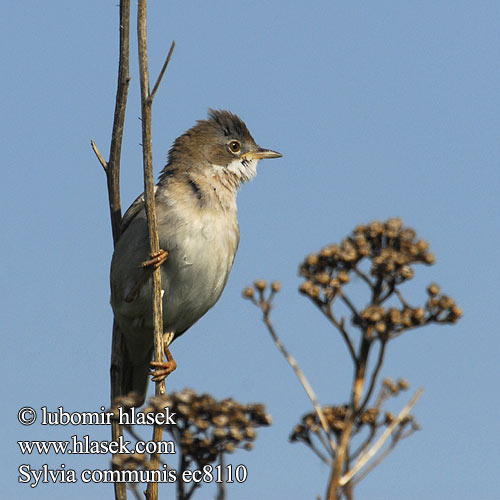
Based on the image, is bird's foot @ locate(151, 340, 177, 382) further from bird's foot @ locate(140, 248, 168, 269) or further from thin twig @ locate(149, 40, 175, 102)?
thin twig @ locate(149, 40, 175, 102)

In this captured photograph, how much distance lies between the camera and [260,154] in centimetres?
720

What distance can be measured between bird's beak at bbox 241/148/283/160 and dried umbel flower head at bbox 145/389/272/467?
4.12 metres

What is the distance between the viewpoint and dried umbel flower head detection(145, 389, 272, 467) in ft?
10.2

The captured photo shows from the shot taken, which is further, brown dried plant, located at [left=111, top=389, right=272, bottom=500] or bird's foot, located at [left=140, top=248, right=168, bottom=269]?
bird's foot, located at [left=140, top=248, right=168, bottom=269]

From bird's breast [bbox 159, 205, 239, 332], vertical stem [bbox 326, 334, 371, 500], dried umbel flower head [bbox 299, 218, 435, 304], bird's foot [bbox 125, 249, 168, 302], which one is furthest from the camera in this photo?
bird's breast [bbox 159, 205, 239, 332]

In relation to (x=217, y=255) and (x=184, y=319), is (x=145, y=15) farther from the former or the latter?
(x=184, y=319)

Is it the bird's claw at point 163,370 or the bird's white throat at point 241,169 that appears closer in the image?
the bird's claw at point 163,370

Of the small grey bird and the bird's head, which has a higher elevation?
the bird's head

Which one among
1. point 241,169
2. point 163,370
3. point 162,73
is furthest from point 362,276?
point 241,169

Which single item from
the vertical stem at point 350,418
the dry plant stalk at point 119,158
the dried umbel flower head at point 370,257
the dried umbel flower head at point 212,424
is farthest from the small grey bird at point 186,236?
the vertical stem at point 350,418

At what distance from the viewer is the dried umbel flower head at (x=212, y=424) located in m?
3.12

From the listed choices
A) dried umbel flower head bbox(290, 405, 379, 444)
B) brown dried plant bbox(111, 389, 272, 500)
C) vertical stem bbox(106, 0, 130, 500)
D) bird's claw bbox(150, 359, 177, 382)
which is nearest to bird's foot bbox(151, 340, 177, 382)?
bird's claw bbox(150, 359, 177, 382)

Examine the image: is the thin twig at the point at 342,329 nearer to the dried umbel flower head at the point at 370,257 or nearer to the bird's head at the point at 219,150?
the dried umbel flower head at the point at 370,257

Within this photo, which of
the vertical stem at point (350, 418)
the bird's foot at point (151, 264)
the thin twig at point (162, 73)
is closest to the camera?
the vertical stem at point (350, 418)
